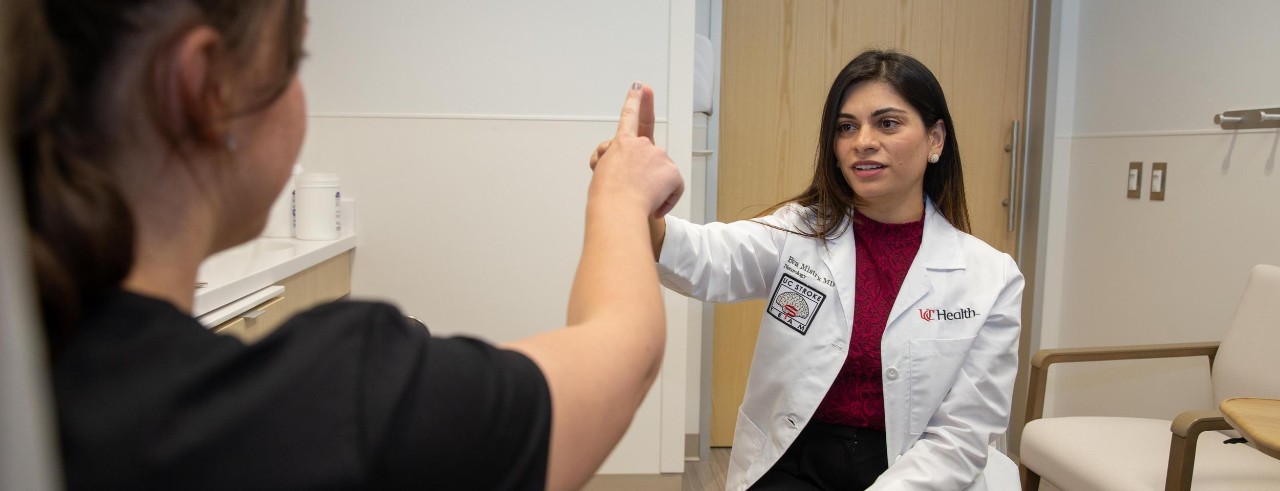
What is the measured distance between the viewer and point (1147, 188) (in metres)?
2.94

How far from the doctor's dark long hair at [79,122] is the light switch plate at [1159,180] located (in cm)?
307

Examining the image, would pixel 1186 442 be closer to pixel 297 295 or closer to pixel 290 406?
pixel 290 406

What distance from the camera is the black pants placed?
162 cm

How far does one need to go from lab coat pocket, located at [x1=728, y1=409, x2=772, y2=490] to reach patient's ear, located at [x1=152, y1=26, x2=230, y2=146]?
1.38m

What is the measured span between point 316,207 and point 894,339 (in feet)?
5.45

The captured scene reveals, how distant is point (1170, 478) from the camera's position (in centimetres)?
180

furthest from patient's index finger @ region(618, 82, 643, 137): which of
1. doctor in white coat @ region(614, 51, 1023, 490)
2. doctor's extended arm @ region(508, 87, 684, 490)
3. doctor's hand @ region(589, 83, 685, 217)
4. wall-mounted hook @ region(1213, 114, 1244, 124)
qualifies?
wall-mounted hook @ region(1213, 114, 1244, 124)

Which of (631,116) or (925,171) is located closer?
(631,116)

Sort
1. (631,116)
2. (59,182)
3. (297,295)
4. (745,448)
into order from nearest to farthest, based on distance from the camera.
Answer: (59,182) < (631,116) < (745,448) < (297,295)

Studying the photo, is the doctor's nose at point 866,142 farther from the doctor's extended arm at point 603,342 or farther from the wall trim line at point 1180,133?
the wall trim line at point 1180,133

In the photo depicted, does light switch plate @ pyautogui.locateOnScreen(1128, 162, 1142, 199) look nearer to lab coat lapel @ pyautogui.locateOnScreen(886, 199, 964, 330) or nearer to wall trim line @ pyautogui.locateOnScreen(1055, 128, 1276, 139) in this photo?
wall trim line @ pyautogui.locateOnScreen(1055, 128, 1276, 139)

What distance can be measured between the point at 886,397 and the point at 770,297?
30cm

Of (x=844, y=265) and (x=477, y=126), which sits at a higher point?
(x=477, y=126)

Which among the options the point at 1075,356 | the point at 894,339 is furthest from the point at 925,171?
the point at 1075,356
